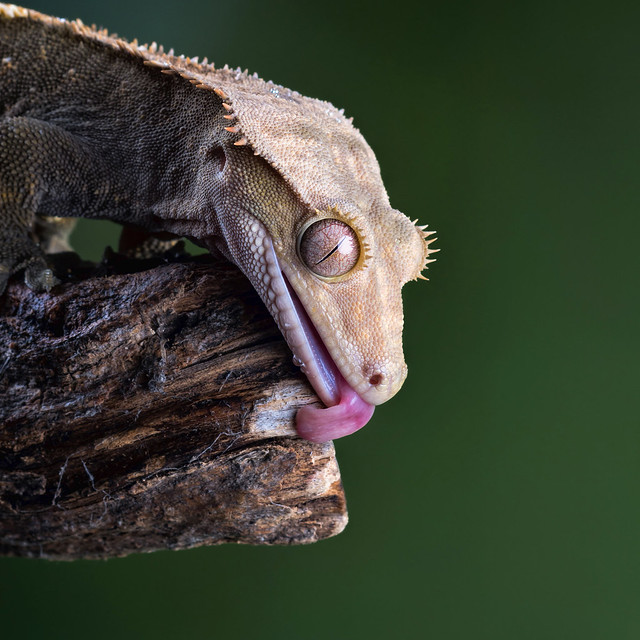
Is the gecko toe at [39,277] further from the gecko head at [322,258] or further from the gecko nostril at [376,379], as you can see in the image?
the gecko nostril at [376,379]

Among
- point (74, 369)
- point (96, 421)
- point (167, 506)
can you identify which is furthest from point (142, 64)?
point (167, 506)

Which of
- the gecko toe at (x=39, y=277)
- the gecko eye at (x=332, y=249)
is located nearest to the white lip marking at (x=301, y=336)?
the gecko eye at (x=332, y=249)

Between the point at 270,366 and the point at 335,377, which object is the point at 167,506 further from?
the point at 335,377

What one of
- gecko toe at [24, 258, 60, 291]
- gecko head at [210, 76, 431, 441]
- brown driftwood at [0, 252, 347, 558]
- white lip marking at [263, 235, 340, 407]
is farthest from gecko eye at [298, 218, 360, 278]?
gecko toe at [24, 258, 60, 291]

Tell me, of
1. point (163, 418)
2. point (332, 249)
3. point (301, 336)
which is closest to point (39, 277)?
point (163, 418)

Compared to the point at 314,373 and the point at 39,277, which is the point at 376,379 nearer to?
the point at 314,373

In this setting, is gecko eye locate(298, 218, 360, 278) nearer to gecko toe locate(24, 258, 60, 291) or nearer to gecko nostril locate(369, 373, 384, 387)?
gecko nostril locate(369, 373, 384, 387)

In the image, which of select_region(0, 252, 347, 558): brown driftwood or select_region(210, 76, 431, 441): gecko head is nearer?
select_region(210, 76, 431, 441): gecko head
